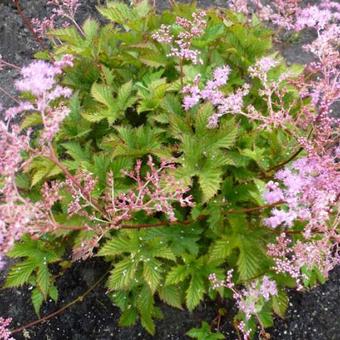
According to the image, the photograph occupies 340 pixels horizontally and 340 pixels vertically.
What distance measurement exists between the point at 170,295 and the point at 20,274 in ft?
2.58

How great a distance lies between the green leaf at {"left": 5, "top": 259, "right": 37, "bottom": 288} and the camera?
2615 millimetres

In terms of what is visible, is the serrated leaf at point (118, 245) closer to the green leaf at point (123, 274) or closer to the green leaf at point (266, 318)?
the green leaf at point (123, 274)

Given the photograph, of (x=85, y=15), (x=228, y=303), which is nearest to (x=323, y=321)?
(x=228, y=303)

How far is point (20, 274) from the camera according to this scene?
2.63m

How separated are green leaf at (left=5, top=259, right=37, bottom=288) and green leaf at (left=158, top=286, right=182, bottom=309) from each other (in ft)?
2.22

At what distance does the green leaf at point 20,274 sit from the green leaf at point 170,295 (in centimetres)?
68

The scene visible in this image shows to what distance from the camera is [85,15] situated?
192 inches

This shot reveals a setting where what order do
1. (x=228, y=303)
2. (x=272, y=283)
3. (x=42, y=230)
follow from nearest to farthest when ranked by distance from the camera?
(x=42, y=230), (x=272, y=283), (x=228, y=303)

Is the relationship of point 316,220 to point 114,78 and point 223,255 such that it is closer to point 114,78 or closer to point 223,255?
point 223,255

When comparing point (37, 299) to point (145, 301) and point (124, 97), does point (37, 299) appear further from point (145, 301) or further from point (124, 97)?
point (124, 97)

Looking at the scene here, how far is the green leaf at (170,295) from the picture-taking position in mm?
2629

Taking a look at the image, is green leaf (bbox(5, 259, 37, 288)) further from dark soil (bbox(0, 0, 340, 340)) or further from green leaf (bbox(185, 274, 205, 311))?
green leaf (bbox(185, 274, 205, 311))

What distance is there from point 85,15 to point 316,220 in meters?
3.69

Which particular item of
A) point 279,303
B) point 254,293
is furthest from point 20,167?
point 279,303
